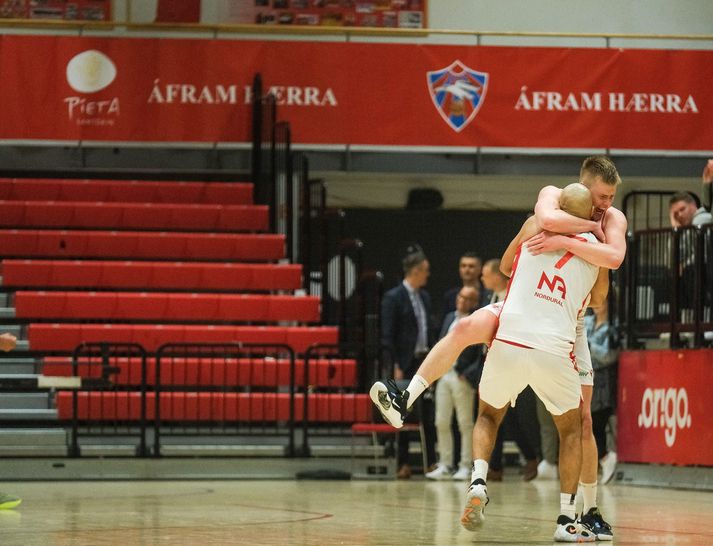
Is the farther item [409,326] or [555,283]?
[409,326]

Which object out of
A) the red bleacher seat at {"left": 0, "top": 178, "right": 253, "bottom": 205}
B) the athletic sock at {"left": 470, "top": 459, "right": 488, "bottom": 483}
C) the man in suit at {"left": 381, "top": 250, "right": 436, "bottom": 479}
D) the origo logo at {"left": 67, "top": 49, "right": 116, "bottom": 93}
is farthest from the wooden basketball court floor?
the origo logo at {"left": 67, "top": 49, "right": 116, "bottom": 93}

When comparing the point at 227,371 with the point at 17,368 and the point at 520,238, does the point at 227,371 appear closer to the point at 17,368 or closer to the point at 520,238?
the point at 17,368

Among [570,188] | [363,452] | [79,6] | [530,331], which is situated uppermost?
[79,6]

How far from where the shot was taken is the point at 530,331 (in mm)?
6344

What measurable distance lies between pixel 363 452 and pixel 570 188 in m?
6.26

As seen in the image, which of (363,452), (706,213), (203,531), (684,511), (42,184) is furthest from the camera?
(42,184)

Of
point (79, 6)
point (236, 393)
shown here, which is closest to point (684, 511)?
point (236, 393)

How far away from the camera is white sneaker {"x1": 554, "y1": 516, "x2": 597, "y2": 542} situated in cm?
635

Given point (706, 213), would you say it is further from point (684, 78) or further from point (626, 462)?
point (684, 78)

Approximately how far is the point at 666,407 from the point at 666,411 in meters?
0.03

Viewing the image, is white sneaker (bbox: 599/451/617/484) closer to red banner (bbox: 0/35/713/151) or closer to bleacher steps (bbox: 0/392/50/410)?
bleacher steps (bbox: 0/392/50/410)

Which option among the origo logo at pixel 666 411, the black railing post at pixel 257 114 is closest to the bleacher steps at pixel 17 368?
the black railing post at pixel 257 114

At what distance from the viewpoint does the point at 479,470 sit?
6.32 meters

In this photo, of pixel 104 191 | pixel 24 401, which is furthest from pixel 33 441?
pixel 104 191
